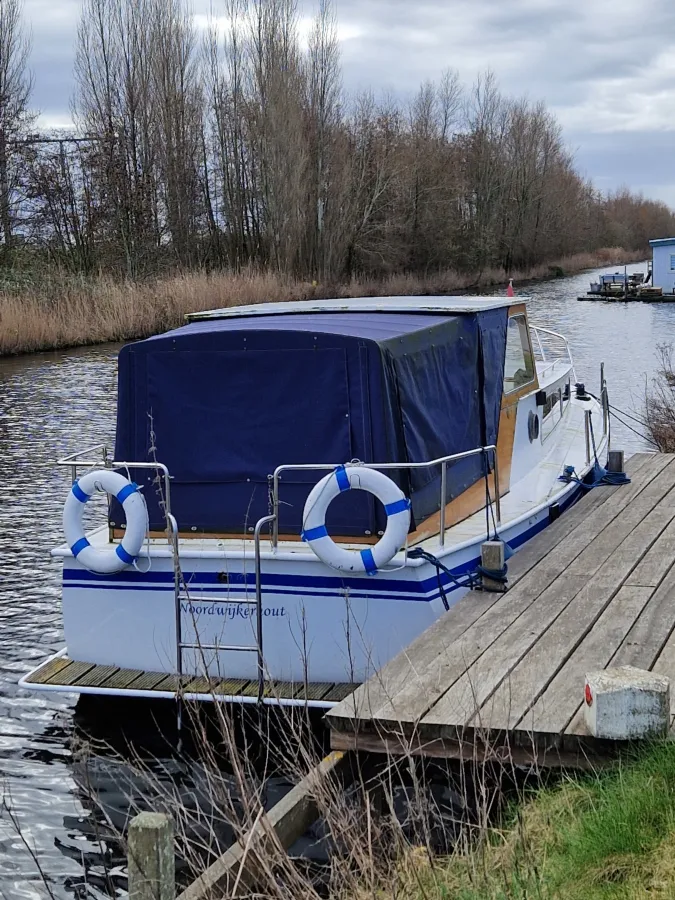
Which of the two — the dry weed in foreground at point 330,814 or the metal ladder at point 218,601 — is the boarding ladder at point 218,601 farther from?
the dry weed in foreground at point 330,814

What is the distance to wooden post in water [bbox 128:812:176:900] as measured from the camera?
10.5 feet

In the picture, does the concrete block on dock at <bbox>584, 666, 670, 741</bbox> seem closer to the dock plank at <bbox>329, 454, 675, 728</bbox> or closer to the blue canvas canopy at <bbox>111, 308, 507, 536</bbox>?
the dock plank at <bbox>329, 454, 675, 728</bbox>

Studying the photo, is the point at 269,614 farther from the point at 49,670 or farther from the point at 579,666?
the point at 579,666

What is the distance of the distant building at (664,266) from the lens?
1877 inches

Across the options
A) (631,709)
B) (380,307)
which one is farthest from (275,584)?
(380,307)

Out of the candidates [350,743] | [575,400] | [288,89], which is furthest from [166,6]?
[350,743]

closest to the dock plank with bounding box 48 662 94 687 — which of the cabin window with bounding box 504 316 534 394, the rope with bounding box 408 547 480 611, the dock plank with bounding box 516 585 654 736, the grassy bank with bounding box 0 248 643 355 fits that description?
the rope with bounding box 408 547 480 611

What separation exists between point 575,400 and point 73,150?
94.8 ft

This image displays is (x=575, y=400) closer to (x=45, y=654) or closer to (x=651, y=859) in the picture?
(x=45, y=654)

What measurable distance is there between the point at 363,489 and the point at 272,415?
94 cm

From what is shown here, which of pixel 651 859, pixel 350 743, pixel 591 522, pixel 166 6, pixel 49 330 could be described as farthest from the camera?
pixel 166 6

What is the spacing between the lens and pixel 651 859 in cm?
350

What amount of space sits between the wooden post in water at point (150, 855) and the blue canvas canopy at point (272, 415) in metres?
3.10

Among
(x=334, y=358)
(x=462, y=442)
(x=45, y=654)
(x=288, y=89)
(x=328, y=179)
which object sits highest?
(x=288, y=89)
